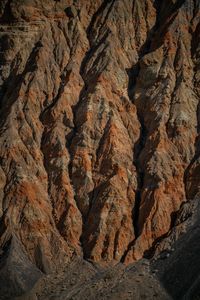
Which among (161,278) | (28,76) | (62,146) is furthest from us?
(28,76)

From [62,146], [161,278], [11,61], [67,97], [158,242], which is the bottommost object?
[161,278]

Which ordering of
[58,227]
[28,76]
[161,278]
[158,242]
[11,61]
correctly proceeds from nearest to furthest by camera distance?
[161,278], [158,242], [58,227], [28,76], [11,61]

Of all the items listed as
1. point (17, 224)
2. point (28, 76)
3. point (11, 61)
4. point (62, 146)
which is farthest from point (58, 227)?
point (11, 61)

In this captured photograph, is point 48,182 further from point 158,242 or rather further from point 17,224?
point 158,242

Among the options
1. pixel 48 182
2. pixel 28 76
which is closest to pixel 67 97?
pixel 28 76

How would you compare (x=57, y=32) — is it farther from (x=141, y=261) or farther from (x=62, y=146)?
(x=141, y=261)

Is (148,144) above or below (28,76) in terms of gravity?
below

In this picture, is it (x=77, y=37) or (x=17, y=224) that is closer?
(x=17, y=224)
